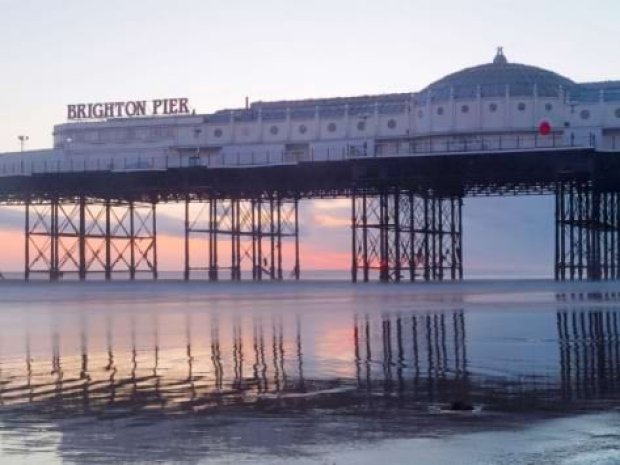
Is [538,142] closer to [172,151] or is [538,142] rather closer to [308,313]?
[172,151]

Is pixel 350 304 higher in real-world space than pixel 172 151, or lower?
lower

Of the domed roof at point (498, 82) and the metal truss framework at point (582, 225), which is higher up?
the domed roof at point (498, 82)

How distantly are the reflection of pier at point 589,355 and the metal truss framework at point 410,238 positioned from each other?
4299cm

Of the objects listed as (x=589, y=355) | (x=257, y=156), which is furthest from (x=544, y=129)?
(x=589, y=355)

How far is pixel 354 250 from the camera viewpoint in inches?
2800

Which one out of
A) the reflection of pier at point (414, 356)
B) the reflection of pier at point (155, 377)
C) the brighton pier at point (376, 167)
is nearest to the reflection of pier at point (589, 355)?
the reflection of pier at point (414, 356)

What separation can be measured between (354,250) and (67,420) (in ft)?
198

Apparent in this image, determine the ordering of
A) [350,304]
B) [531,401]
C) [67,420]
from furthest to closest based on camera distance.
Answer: [350,304], [531,401], [67,420]

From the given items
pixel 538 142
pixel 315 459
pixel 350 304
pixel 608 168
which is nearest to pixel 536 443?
pixel 315 459

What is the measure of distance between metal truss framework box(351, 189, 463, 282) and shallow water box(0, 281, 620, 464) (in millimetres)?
45494

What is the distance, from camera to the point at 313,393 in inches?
507

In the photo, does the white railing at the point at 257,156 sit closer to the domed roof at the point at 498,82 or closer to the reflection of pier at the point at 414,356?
the domed roof at the point at 498,82

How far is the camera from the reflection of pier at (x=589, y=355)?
13.1 m

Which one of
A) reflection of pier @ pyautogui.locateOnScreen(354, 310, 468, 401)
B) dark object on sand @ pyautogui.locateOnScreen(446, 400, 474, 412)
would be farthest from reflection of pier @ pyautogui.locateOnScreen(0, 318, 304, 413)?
dark object on sand @ pyautogui.locateOnScreen(446, 400, 474, 412)
